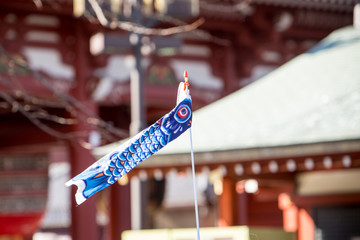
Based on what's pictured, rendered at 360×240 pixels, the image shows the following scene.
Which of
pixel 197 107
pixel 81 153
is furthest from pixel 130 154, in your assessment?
pixel 197 107

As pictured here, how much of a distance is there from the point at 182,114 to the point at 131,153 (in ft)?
1.49

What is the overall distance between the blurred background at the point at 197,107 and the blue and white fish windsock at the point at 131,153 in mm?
1567

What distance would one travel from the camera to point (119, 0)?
33.8ft

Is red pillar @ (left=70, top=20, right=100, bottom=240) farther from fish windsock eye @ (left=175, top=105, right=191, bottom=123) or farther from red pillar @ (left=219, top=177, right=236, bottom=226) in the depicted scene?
fish windsock eye @ (left=175, top=105, right=191, bottom=123)

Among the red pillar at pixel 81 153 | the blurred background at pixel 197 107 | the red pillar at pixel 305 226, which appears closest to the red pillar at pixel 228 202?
the blurred background at pixel 197 107

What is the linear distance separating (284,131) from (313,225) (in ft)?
4.22

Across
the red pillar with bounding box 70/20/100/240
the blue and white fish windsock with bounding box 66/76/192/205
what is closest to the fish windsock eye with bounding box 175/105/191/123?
the blue and white fish windsock with bounding box 66/76/192/205

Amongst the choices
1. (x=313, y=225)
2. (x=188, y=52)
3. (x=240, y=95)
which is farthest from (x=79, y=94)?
(x=313, y=225)

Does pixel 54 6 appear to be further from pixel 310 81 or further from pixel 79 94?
pixel 310 81

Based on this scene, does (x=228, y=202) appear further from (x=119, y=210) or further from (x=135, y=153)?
(x=119, y=210)

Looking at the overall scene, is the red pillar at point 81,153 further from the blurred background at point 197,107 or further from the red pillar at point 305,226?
the red pillar at point 305,226

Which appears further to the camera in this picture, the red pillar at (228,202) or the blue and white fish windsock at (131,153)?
the red pillar at (228,202)

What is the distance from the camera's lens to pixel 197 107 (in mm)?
15266

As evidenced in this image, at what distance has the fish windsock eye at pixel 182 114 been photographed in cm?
589
